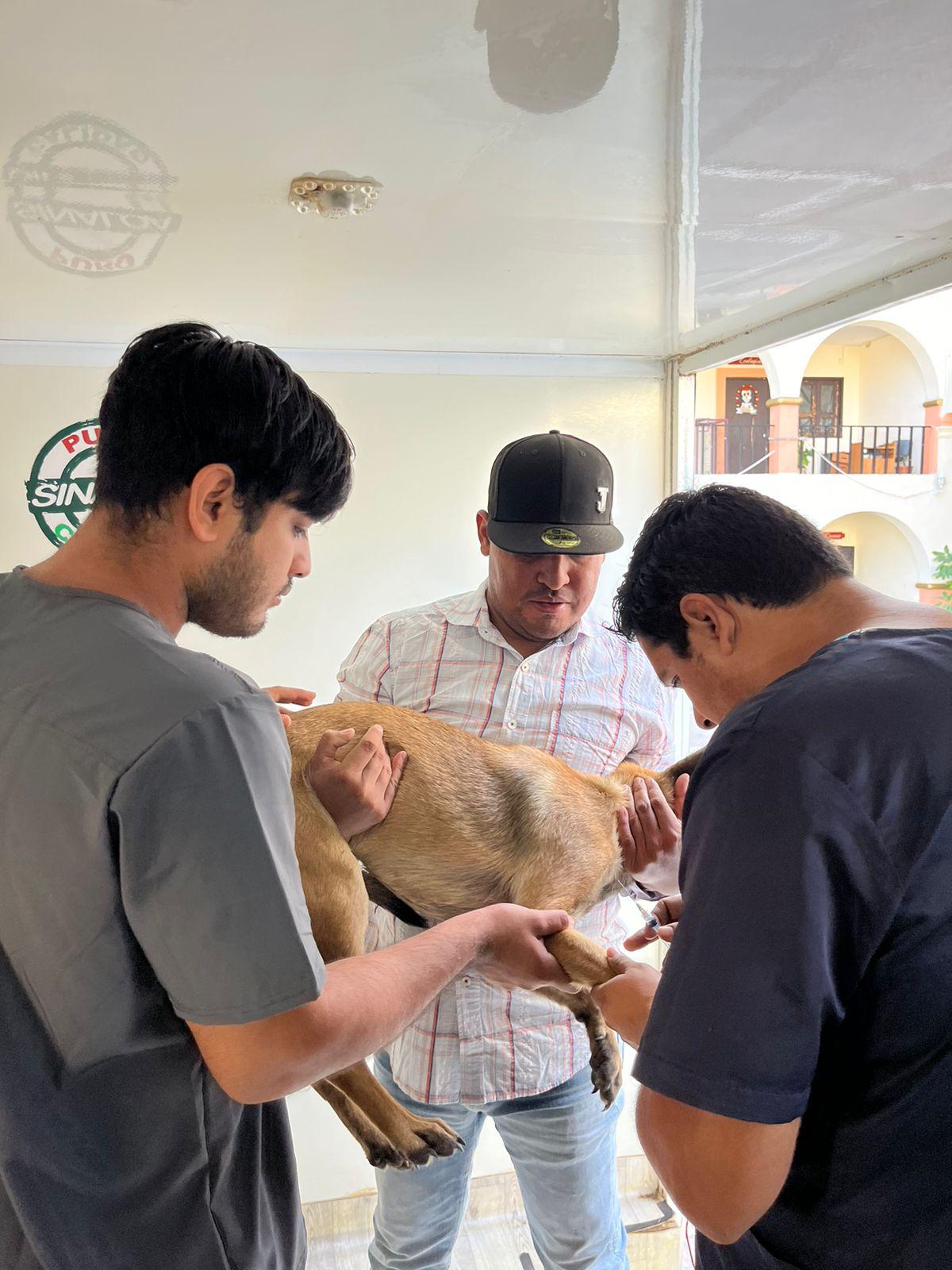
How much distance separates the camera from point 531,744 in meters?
2.39

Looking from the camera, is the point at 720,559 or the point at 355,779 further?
the point at 355,779

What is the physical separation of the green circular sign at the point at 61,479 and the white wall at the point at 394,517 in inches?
22.7

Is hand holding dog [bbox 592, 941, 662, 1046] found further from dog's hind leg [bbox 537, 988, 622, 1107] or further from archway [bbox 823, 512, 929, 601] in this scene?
archway [bbox 823, 512, 929, 601]

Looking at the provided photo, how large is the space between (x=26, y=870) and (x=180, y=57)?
1.06 m

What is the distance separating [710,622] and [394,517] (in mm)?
2198

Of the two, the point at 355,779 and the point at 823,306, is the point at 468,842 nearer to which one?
the point at 355,779

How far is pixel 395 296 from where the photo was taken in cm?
264

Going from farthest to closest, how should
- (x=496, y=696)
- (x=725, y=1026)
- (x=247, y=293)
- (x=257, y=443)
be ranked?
(x=247, y=293) < (x=496, y=696) < (x=257, y=443) < (x=725, y=1026)

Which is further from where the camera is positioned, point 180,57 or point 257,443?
point 180,57

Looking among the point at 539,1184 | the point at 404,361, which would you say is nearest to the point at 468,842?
the point at 539,1184

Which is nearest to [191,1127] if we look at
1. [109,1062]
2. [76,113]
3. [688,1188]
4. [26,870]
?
[109,1062]

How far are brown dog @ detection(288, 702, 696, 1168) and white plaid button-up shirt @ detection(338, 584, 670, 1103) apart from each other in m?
0.12

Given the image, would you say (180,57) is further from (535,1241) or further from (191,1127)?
(535,1241)

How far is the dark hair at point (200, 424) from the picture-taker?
1.10m
